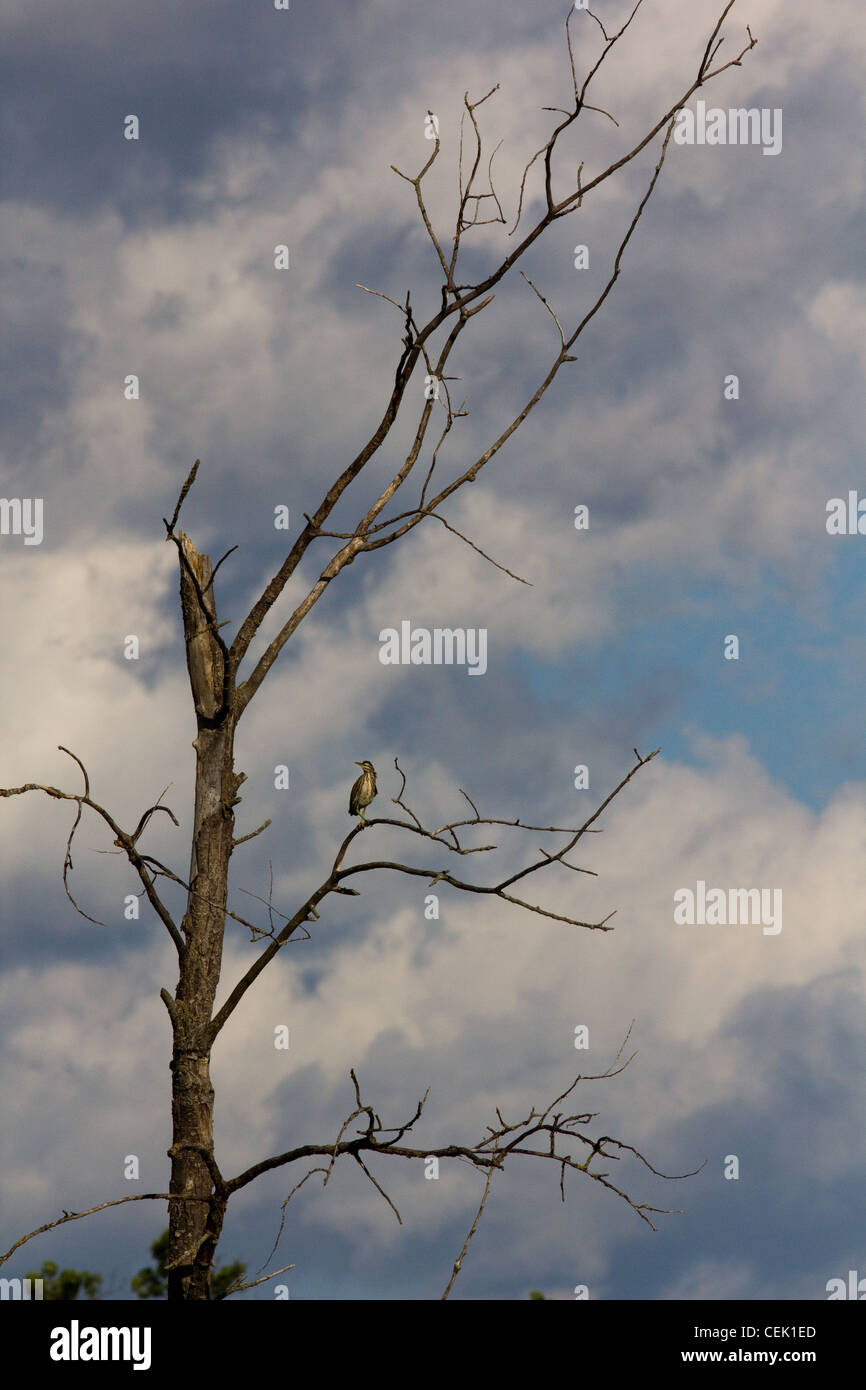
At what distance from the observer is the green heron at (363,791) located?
9836 millimetres

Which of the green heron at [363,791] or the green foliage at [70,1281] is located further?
the green foliage at [70,1281]

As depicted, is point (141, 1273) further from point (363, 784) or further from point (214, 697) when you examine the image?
point (214, 697)

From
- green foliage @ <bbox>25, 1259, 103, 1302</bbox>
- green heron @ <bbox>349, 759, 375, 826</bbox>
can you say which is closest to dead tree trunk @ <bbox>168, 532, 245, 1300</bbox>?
green heron @ <bbox>349, 759, 375, 826</bbox>

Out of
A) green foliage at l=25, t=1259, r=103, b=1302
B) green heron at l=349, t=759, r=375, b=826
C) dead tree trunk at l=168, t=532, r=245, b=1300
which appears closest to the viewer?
dead tree trunk at l=168, t=532, r=245, b=1300

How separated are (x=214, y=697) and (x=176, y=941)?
4.67 feet

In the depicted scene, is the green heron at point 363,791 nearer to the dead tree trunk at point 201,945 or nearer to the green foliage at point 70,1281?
the dead tree trunk at point 201,945

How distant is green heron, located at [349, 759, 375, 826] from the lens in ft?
32.3

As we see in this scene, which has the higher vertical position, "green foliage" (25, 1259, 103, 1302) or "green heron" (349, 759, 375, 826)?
"green heron" (349, 759, 375, 826)

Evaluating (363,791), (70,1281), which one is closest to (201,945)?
(363,791)

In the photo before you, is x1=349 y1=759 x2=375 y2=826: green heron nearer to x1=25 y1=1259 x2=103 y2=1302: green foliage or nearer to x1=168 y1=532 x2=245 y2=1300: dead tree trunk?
x1=168 y1=532 x2=245 y2=1300: dead tree trunk

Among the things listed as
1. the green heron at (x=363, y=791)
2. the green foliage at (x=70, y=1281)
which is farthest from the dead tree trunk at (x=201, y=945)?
the green foliage at (x=70, y=1281)

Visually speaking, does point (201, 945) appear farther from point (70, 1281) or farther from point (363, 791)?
point (70, 1281)
